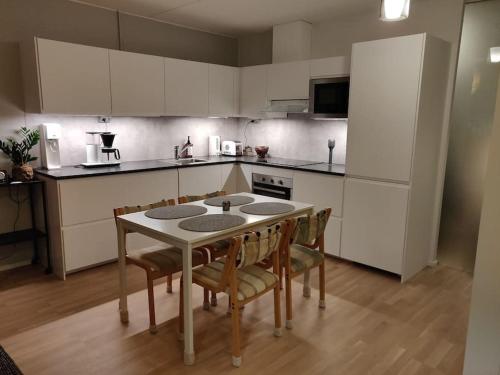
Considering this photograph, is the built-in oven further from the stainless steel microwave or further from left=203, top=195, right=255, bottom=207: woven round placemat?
left=203, top=195, right=255, bottom=207: woven round placemat

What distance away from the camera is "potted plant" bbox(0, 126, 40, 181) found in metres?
3.24

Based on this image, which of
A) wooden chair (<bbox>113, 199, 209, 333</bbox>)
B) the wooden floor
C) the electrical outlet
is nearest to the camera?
the wooden floor

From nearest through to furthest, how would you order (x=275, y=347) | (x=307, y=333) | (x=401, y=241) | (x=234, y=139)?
(x=275, y=347), (x=307, y=333), (x=401, y=241), (x=234, y=139)

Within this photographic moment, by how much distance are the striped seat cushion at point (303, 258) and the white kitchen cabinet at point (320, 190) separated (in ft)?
3.12

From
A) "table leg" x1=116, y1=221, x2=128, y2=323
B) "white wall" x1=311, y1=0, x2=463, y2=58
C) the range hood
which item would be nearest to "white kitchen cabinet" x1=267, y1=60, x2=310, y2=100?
the range hood

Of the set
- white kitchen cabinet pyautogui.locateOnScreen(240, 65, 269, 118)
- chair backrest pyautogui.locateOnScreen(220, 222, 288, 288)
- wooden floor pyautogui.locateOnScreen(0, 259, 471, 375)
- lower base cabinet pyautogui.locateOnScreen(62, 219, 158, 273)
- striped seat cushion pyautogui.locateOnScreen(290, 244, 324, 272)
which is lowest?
wooden floor pyautogui.locateOnScreen(0, 259, 471, 375)

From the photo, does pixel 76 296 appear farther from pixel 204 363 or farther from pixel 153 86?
pixel 153 86

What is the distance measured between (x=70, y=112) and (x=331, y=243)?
2.73 metres

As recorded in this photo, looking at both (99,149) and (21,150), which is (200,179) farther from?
(21,150)

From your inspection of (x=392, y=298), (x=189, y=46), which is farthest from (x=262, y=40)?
(x=392, y=298)

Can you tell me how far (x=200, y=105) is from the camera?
4.33m

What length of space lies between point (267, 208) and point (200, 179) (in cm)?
160

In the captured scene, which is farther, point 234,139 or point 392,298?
point 234,139

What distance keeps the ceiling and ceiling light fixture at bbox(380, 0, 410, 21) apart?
67.0 inches
